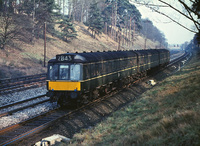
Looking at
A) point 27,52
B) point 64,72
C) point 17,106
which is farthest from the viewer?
point 27,52

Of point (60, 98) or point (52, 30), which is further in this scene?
point (52, 30)

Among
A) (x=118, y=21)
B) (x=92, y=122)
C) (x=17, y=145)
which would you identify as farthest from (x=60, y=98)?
(x=118, y=21)

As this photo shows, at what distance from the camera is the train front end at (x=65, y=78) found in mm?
14016

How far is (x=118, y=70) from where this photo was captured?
20375 millimetres

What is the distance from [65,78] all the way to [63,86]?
515 millimetres

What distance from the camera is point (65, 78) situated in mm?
14203

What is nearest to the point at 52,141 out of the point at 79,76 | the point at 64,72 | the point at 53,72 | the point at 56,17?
the point at 79,76

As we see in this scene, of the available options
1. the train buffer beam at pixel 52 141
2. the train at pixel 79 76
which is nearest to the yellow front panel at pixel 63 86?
the train at pixel 79 76

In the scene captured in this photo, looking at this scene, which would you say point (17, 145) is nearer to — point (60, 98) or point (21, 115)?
point (21, 115)

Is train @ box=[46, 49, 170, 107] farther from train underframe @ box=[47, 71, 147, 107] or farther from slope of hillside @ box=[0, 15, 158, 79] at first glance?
slope of hillside @ box=[0, 15, 158, 79]

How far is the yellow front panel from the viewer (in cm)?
1398

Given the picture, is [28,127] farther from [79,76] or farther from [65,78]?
[79,76]

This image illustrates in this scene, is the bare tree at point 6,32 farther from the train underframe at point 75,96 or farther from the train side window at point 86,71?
the train side window at point 86,71

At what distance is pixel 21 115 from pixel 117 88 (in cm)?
1023
